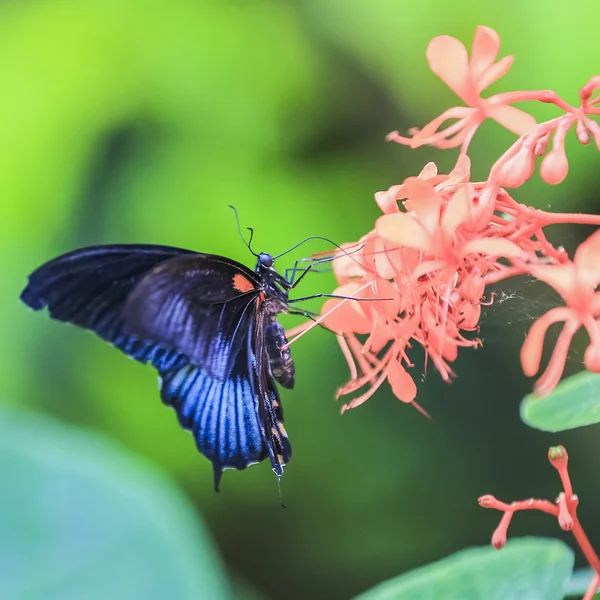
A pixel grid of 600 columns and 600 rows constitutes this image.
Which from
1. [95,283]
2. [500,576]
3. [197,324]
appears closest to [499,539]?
[500,576]

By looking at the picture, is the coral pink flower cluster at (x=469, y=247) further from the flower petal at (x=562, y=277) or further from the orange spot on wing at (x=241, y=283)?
the orange spot on wing at (x=241, y=283)

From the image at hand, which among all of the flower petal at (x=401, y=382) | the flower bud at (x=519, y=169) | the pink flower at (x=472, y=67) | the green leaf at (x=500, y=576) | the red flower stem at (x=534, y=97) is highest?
the pink flower at (x=472, y=67)

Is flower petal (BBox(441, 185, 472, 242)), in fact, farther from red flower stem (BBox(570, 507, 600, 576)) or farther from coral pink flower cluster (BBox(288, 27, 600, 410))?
red flower stem (BBox(570, 507, 600, 576))

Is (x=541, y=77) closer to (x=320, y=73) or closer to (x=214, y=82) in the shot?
(x=320, y=73)

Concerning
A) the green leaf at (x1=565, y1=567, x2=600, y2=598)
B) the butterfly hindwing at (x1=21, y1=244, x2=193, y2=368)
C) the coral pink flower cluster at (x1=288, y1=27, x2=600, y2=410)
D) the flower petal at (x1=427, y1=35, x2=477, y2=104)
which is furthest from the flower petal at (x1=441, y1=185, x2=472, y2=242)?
the green leaf at (x1=565, y1=567, x2=600, y2=598)

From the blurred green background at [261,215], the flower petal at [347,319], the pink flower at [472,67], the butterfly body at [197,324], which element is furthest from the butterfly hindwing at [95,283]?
the blurred green background at [261,215]
